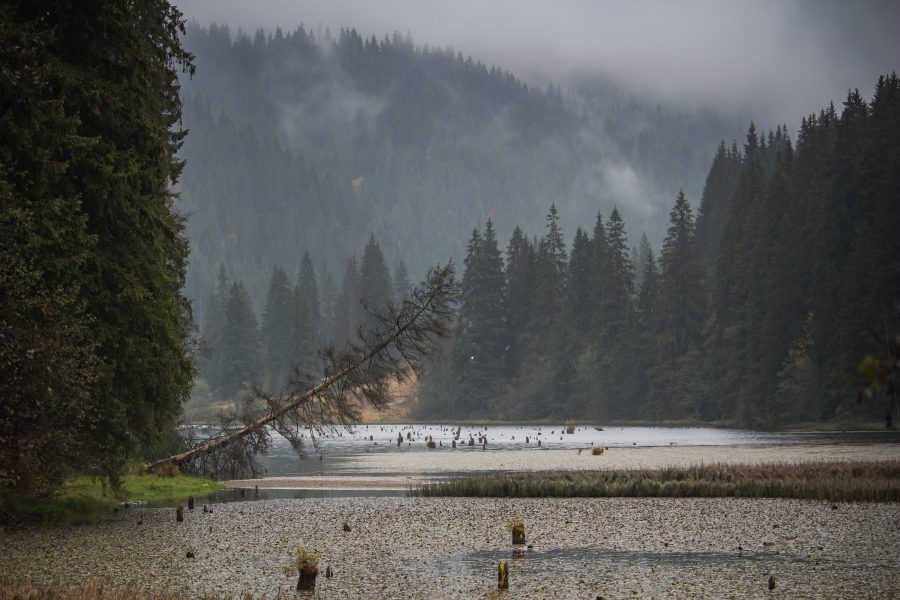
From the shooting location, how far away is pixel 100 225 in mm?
21688

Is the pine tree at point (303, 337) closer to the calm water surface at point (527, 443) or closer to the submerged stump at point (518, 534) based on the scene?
the calm water surface at point (527, 443)

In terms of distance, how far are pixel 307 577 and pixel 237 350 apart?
370 feet

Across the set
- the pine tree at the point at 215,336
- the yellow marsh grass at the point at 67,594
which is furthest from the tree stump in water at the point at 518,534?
the pine tree at the point at 215,336

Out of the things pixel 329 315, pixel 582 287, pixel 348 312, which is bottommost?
pixel 348 312

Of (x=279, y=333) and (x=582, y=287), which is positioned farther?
(x=279, y=333)

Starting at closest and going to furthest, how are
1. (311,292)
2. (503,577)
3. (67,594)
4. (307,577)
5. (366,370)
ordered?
(67,594), (503,577), (307,577), (366,370), (311,292)

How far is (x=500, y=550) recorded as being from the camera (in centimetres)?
1841

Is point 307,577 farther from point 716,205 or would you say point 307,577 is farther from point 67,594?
point 716,205

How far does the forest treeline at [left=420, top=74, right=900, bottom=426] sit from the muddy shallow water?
35.1 meters

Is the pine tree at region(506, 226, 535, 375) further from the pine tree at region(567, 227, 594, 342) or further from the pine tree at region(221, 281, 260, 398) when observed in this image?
the pine tree at region(221, 281, 260, 398)

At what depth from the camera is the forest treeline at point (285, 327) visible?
121938 mm

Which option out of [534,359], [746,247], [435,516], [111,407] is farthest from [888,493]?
[534,359]

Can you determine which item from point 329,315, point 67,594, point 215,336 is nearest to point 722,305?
point 329,315

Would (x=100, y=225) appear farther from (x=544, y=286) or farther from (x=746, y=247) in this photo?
(x=544, y=286)
